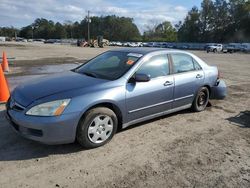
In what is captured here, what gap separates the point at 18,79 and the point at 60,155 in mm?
7205

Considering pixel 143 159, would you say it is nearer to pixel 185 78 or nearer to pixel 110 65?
pixel 110 65

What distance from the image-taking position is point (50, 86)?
14.6ft

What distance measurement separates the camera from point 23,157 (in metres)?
4.00

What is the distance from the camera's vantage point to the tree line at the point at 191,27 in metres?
85.2

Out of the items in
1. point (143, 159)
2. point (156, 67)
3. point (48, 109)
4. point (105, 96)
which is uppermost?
point (156, 67)

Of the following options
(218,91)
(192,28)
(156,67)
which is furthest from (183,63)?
(192,28)

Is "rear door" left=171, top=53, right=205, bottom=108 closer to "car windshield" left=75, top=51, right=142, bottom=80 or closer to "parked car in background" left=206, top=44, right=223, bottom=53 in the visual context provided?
"car windshield" left=75, top=51, right=142, bottom=80

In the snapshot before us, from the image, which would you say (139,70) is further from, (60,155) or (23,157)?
(23,157)

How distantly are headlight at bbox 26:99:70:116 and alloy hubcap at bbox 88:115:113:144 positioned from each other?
1.83 feet

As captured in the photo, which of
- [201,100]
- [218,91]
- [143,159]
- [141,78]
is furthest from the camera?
[218,91]

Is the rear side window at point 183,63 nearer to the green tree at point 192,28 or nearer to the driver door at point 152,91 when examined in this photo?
the driver door at point 152,91

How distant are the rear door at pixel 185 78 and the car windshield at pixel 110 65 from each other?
0.99 meters

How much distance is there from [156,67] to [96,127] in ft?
5.77

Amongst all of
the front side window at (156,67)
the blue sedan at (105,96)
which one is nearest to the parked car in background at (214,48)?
the blue sedan at (105,96)
